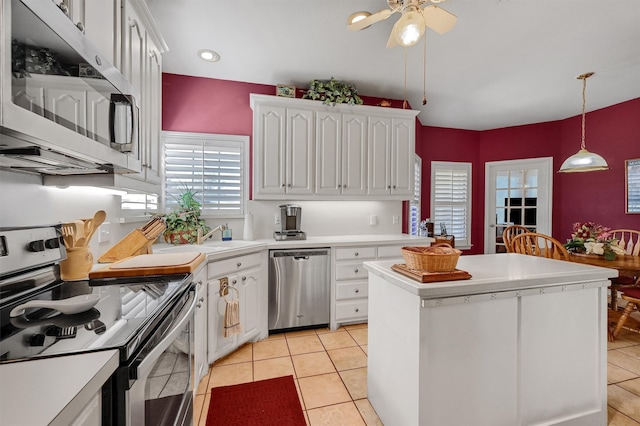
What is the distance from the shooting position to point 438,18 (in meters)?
1.75

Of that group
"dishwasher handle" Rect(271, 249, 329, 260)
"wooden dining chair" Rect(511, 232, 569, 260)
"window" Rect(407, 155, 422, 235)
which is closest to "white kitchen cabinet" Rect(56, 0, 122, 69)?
"dishwasher handle" Rect(271, 249, 329, 260)

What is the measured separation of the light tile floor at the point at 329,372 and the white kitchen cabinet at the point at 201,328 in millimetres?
132

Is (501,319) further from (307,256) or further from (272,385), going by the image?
(307,256)

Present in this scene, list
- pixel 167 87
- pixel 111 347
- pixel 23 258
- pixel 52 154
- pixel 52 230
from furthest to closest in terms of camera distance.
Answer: pixel 167 87 < pixel 52 230 < pixel 23 258 < pixel 52 154 < pixel 111 347

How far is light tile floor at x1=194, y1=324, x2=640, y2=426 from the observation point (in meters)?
1.77

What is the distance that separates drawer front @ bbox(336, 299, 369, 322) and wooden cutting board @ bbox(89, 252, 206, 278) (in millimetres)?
1748

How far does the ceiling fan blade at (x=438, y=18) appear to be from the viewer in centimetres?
169

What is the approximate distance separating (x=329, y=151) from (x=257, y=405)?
2.47m

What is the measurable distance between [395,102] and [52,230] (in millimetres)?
3812

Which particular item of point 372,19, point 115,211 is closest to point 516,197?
point 372,19

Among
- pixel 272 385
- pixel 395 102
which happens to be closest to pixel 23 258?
pixel 272 385

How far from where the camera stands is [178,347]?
4.01 ft

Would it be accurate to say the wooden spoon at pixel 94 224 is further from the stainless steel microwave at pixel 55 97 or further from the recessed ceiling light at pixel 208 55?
the recessed ceiling light at pixel 208 55

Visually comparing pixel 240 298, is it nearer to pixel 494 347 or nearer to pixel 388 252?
pixel 388 252
